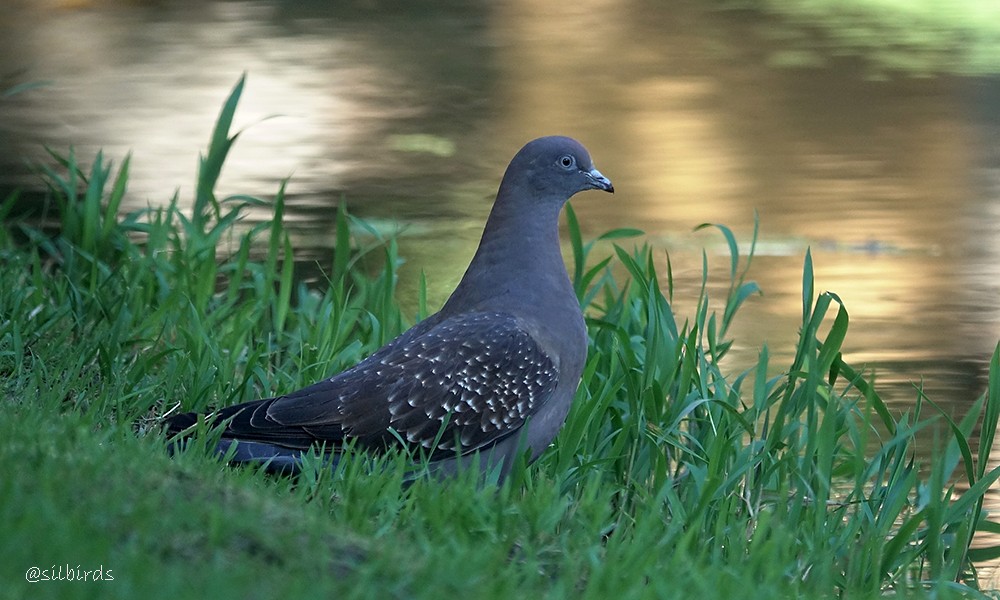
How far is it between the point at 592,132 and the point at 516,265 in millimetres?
6156

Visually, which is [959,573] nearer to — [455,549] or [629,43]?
[455,549]

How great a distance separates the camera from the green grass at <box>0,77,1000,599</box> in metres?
3.02

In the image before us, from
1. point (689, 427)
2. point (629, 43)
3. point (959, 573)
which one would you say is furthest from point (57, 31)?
point (959, 573)

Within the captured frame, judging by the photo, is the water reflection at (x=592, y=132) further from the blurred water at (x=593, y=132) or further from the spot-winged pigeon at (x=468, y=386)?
the spot-winged pigeon at (x=468, y=386)

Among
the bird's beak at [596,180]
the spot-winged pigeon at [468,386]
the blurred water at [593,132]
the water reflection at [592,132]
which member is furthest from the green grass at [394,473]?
the water reflection at [592,132]

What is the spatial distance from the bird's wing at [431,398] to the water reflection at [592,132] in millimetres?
2289

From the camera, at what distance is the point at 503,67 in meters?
13.2

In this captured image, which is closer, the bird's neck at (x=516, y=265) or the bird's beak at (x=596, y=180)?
the bird's neck at (x=516, y=265)

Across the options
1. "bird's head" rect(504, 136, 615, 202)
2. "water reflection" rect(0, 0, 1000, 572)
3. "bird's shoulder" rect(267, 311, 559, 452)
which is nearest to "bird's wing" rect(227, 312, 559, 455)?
"bird's shoulder" rect(267, 311, 559, 452)

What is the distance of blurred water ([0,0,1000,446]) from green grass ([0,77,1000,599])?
1.14 metres

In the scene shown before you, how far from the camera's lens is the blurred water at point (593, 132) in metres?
7.60

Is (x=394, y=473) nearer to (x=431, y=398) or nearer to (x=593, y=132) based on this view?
(x=431, y=398)

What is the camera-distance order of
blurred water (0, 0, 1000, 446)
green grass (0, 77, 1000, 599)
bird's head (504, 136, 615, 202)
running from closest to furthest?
green grass (0, 77, 1000, 599) < bird's head (504, 136, 615, 202) < blurred water (0, 0, 1000, 446)

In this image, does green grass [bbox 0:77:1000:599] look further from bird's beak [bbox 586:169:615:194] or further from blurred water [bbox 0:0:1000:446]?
blurred water [bbox 0:0:1000:446]
